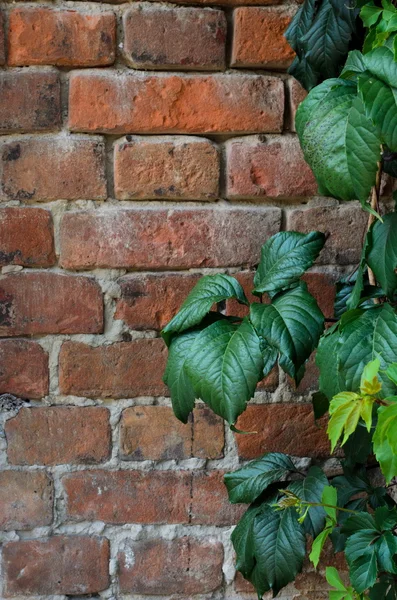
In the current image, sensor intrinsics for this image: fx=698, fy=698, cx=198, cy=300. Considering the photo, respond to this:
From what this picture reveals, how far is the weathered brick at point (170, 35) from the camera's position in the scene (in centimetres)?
97

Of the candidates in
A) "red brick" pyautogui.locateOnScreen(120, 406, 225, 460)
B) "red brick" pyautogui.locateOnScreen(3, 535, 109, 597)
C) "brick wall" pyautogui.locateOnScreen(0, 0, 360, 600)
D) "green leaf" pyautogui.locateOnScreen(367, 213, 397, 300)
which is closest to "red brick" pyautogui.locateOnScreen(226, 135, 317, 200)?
"brick wall" pyautogui.locateOnScreen(0, 0, 360, 600)

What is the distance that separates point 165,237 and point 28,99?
27 centimetres

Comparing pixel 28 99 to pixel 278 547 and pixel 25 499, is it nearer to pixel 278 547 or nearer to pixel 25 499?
pixel 25 499

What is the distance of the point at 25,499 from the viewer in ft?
3.33

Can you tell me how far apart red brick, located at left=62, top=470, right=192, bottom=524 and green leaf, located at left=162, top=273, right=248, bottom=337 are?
32 centimetres

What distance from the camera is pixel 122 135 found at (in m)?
0.99

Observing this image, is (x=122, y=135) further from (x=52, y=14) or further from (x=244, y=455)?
(x=244, y=455)

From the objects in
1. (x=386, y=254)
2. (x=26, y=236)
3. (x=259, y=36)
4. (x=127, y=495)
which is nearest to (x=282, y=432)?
(x=127, y=495)

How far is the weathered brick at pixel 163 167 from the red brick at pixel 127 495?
1.33ft

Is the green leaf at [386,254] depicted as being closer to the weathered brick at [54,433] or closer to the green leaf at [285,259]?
the green leaf at [285,259]

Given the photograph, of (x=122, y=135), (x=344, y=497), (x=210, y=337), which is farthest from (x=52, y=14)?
(x=344, y=497)

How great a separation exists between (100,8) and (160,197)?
0.90 feet

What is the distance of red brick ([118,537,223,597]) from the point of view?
1.03 m

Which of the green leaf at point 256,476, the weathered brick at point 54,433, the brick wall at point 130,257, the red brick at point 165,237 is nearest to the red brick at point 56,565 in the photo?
the brick wall at point 130,257
